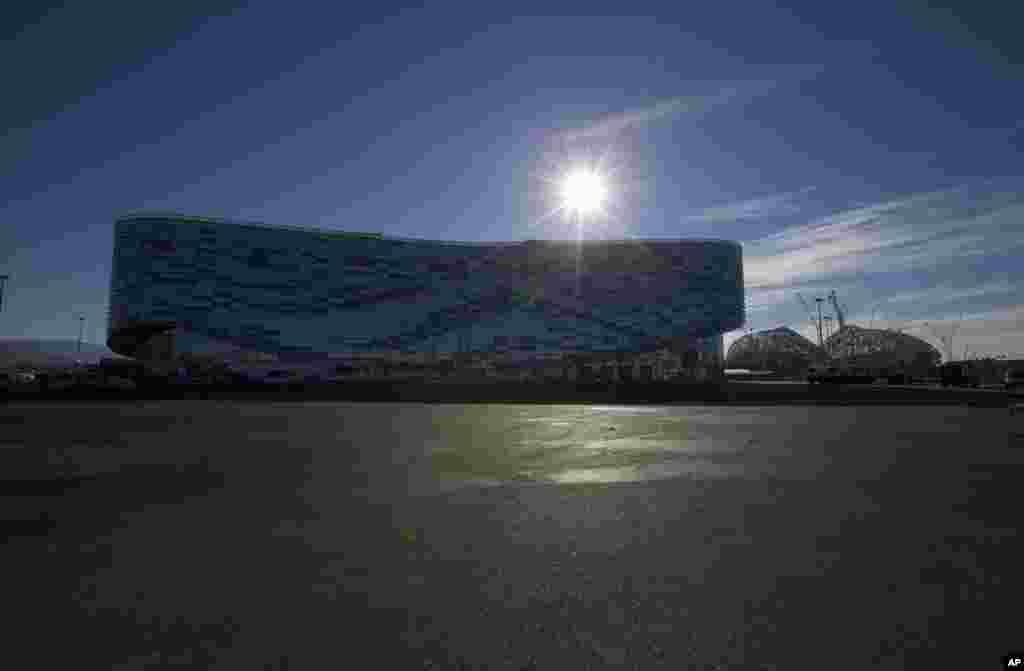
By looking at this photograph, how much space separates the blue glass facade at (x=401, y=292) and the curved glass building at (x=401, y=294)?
0.21 m

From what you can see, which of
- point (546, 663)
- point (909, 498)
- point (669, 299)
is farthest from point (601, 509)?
point (669, 299)

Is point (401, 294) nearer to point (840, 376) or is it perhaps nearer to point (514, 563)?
point (840, 376)

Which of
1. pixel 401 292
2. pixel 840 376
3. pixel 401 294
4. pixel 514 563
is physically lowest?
pixel 514 563

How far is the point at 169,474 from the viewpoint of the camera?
8844 millimetres

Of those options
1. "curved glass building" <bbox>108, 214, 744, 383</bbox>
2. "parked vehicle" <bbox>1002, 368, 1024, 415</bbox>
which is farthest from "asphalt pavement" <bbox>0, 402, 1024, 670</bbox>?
"curved glass building" <bbox>108, 214, 744, 383</bbox>

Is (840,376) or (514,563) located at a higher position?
(840,376)

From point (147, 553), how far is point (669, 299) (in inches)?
4267

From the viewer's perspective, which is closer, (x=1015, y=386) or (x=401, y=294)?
(x=1015, y=386)

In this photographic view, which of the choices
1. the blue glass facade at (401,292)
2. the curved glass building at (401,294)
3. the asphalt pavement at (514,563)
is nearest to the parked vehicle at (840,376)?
the curved glass building at (401,294)

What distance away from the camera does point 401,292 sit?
333 ft

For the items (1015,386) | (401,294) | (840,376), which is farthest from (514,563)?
(401,294)

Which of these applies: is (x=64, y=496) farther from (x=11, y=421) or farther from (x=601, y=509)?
(x=11, y=421)

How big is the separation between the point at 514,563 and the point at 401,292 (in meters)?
99.7

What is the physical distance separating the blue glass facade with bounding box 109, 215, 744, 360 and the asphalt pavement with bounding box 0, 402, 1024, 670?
88853 mm
